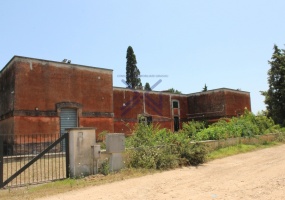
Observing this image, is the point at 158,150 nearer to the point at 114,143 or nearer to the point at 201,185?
the point at 114,143

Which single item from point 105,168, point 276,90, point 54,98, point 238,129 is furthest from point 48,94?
point 276,90

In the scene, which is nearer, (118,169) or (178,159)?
(118,169)

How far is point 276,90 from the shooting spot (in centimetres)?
3481

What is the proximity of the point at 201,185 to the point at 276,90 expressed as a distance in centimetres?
3085

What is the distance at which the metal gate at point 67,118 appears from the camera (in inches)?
830

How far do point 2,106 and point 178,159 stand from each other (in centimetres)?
1643

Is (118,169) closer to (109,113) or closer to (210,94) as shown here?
(109,113)

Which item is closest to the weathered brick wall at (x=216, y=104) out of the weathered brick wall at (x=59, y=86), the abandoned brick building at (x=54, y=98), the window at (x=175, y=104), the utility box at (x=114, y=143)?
the window at (x=175, y=104)

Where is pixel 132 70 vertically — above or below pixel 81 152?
above

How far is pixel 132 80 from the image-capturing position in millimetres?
48094

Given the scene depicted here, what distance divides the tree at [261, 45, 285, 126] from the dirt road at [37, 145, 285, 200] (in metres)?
25.4

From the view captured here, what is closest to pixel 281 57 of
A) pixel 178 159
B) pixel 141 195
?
pixel 178 159

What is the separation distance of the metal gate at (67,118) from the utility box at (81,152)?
11.7 m

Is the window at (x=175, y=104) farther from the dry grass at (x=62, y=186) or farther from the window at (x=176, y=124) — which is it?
the dry grass at (x=62, y=186)
